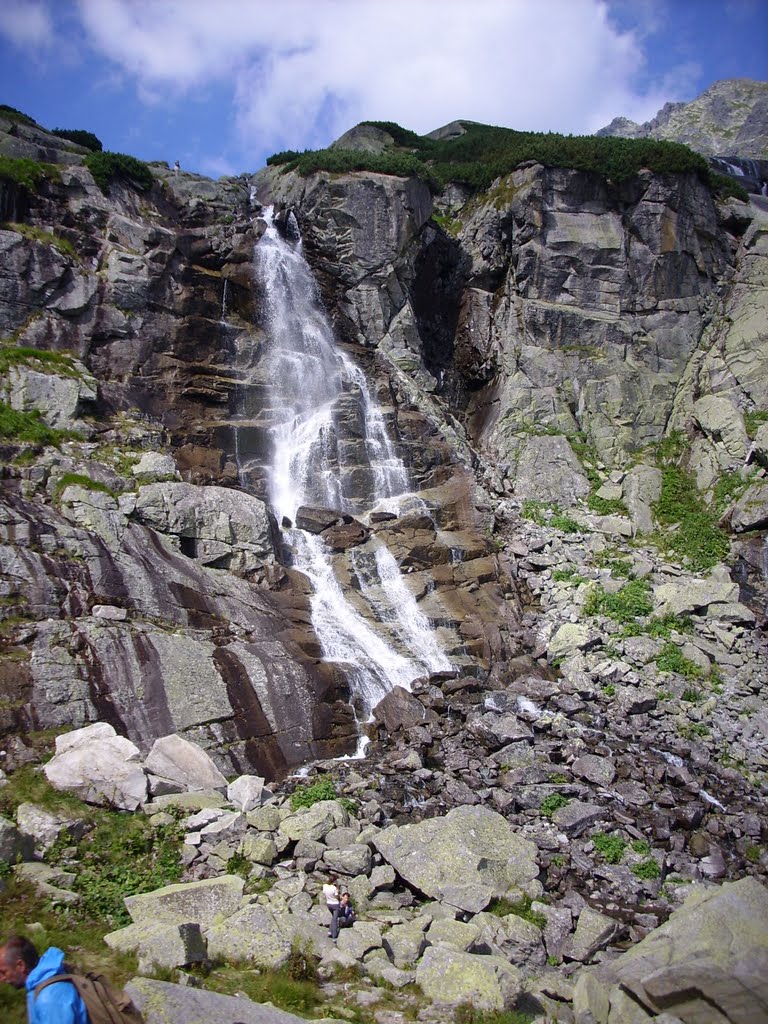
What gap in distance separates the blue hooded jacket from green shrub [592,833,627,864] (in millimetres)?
12531

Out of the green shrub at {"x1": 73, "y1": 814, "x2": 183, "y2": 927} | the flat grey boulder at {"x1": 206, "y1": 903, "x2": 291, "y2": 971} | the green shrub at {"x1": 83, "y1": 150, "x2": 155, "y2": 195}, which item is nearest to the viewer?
the flat grey boulder at {"x1": 206, "y1": 903, "x2": 291, "y2": 971}

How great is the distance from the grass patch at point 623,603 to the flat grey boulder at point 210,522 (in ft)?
45.4

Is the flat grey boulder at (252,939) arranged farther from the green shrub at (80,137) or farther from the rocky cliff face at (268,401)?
the green shrub at (80,137)

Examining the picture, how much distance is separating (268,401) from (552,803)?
2640 centimetres

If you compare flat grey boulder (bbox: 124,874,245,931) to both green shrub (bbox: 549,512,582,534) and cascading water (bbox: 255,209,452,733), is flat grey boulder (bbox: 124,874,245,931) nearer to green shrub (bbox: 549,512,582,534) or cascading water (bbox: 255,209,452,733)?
cascading water (bbox: 255,209,452,733)

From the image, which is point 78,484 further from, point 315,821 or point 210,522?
point 315,821

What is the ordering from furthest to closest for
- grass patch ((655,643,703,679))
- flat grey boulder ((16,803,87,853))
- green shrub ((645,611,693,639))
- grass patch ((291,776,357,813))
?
green shrub ((645,611,693,639)), grass patch ((655,643,703,679)), grass patch ((291,776,357,813)), flat grey boulder ((16,803,87,853))

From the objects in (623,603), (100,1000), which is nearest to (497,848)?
(100,1000)

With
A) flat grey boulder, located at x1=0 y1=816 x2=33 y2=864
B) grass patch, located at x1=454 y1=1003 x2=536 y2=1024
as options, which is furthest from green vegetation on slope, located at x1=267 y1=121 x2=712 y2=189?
grass patch, located at x1=454 y1=1003 x2=536 y2=1024

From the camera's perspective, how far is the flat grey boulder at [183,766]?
49.7 ft

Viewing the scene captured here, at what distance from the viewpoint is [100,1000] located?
18.4 feet

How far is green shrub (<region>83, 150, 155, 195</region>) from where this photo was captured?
128 ft

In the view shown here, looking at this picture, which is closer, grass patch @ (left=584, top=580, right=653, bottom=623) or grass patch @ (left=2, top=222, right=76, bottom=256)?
grass patch @ (left=584, top=580, right=653, bottom=623)

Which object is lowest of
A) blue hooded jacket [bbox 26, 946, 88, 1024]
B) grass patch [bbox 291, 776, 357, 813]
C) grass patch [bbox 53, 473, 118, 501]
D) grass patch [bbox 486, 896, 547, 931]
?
grass patch [bbox 486, 896, 547, 931]
